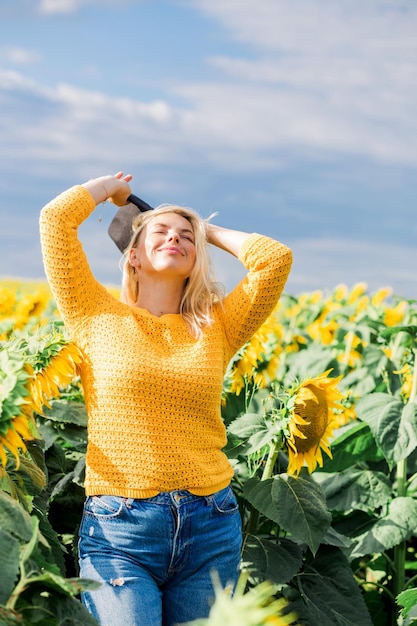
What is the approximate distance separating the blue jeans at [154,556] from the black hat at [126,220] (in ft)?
2.90

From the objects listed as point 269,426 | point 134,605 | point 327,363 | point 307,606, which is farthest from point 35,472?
point 327,363

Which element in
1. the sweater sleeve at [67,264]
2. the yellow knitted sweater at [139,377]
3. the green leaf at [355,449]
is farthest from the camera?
the green leaf at [355,449]

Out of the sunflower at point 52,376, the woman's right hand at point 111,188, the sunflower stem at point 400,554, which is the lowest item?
the sunflower stem at point 400,554

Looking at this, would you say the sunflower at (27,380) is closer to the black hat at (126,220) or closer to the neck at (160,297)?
the neck at (160,297)

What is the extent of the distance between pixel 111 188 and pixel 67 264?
1.32 feet

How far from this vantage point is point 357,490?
370cm

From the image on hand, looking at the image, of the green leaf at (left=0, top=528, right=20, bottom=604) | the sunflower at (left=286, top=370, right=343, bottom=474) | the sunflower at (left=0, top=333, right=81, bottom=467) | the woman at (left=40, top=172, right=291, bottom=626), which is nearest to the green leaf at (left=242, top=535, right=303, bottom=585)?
the sunflower at (left=286, top=370, right=343, bottom=474)

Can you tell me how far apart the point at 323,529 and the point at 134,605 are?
0.78 m

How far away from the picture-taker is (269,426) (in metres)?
2.97

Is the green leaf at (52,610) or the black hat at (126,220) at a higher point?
the black hat at (126,220)

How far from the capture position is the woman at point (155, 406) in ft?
7.75

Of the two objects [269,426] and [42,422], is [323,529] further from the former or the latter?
[42,422]

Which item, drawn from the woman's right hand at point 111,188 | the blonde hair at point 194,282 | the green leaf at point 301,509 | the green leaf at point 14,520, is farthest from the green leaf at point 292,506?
the green leaf at point 14,520

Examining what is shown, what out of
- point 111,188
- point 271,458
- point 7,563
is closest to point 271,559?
point 271,458
